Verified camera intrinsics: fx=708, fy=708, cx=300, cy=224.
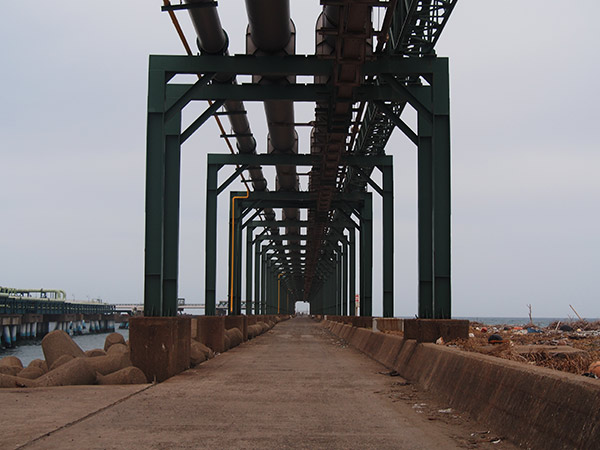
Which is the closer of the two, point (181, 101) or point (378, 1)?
point (378, 1)

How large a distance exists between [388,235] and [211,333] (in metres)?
9.17

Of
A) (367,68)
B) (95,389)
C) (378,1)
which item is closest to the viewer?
(95,389)

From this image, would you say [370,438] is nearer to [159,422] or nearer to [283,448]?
[283,448]

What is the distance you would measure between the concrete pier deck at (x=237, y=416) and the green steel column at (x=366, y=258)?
21.9 m

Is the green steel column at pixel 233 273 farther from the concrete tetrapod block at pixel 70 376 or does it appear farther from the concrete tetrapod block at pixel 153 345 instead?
the concrete tetrapod block at pixel 70 376

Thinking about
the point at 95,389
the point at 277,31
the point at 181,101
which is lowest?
the point at 95,389

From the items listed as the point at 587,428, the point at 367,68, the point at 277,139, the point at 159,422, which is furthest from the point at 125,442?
the point at 277,139

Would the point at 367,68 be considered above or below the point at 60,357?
above

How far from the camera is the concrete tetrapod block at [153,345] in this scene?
41.8 ft

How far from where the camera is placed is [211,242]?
26828mm

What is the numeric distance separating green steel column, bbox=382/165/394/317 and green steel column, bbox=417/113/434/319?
1089cm

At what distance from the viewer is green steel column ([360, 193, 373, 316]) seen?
115 feet

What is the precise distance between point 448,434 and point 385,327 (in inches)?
660

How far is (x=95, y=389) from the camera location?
11000 mm
